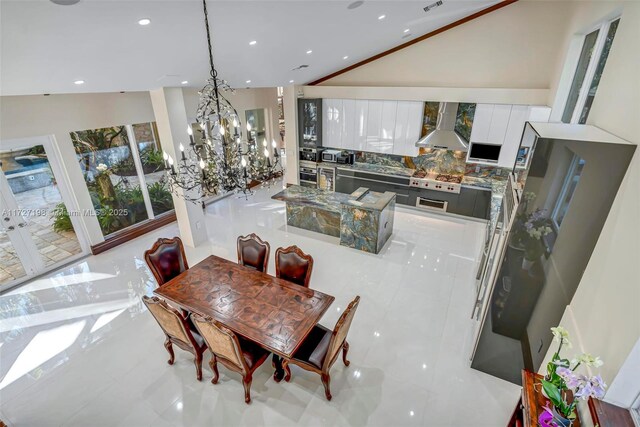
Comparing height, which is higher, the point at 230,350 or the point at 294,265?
the point at 294,265

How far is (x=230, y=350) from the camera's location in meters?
2.83

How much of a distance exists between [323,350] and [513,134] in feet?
18.0

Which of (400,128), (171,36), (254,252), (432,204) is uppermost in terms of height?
(171,36)

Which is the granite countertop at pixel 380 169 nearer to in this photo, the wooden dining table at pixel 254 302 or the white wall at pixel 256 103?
the white wall at pixel 256 103

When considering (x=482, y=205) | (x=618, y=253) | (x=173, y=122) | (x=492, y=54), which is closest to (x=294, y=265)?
(x=618, y=253)

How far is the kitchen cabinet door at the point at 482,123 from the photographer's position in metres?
5.94

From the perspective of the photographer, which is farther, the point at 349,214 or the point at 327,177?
the point at 327,177

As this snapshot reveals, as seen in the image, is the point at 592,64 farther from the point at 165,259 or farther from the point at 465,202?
the point at 165,259

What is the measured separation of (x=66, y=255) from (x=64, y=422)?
3684 millimetres

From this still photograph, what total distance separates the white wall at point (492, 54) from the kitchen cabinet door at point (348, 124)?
93 cm

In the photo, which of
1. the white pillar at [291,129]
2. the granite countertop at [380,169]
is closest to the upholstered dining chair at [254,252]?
the granite countertop at [380,169]

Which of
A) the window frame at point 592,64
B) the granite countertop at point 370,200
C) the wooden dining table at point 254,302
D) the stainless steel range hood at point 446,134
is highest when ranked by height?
the window frame at point 592,64

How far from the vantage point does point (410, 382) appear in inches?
130

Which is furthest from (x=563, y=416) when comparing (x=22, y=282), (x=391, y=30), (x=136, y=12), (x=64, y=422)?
(x=22, y=282)
